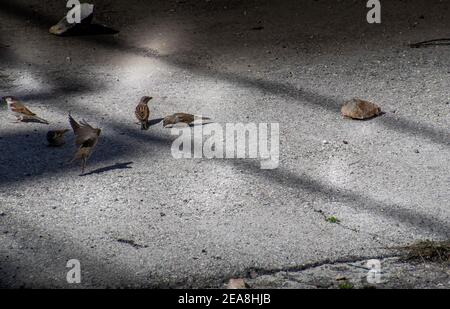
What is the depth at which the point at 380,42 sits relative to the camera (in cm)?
691

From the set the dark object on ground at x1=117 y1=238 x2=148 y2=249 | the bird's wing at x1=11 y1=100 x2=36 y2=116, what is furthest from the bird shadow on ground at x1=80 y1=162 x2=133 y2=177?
the bird's wing at x1=11 y1=100 x2=36 y2=116

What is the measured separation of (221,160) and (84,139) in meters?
0.90

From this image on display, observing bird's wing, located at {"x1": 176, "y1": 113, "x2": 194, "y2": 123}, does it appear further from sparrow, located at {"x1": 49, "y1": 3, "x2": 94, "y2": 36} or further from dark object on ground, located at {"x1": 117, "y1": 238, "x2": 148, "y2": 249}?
sparrow, located at {"x1": 49, "y1": 3, "x2": 94, "y2": 36}

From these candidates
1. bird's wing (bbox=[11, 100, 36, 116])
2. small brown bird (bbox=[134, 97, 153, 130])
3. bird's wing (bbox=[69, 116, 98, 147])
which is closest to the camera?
bird's wing (bbox=[69, 116, 98, 147])

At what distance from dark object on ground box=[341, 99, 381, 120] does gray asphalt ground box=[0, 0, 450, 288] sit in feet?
0.18

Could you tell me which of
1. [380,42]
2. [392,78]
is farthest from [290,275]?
[380,42]

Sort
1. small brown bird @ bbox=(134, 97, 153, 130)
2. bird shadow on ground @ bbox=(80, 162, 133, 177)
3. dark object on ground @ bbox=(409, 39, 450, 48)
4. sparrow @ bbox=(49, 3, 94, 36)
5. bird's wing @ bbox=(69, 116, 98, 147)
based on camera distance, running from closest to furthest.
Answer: bird shadow on ground @ bbox=(80, 162, 133, 177), bird's wing @ bbox=(69, 116, 98, 147), small brown bird @ bbox=(134, 97, 153, 130), dark object on ground @ bbox=(409, 39, 450, 48), sparrow @ bbox=(49, 3, 94, 36)

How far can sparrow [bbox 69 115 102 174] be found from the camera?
16.6 ft

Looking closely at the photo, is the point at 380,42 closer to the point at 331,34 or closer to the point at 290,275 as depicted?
the point at 331,34

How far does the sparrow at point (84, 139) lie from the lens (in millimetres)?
5062

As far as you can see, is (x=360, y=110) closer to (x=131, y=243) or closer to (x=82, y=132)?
(x=82, y=132)

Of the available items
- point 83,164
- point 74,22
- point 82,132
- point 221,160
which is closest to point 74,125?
point 82,132

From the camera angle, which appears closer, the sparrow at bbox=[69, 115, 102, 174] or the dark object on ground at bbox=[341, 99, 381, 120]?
the sparrow at bbox=[69, 115, 102, 174]

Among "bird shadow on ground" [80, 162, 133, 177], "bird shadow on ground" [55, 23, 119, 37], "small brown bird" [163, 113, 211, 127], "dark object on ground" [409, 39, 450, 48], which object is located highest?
"bird shadow on ground" [55, 23, 119, 37]
